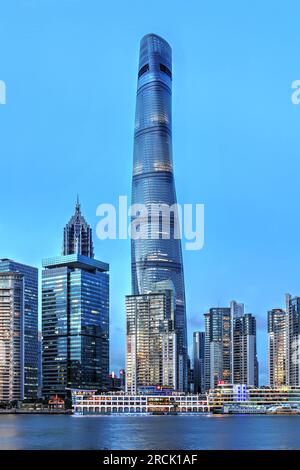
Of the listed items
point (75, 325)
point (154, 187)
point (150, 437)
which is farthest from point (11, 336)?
point (150, 437)

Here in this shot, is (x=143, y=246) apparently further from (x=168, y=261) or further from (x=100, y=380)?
(x=100, y=380)

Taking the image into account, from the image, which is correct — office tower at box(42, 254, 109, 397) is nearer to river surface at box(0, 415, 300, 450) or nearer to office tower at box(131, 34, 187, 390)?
office tower at box(131, 34, 187, 390)

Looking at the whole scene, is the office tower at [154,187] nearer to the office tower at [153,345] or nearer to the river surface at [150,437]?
the office tower at [153,345]

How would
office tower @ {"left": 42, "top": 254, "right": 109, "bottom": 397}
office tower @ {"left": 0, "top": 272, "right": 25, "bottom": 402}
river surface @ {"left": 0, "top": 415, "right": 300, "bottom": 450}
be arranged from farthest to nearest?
office tower @ {"left": 42, "top": 254, "right": 109, "bottom": 397} → office tower @ {"left": 0, "top": 272, "right": 25, "bottom": 402} → river surface @ {"left": 0, "top": 415, "right": 300, "bottom": 450}

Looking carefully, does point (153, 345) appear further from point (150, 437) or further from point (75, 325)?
point (150, 437)

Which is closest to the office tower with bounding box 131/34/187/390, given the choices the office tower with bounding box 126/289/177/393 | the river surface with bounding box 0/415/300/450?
the office tower with bounding box 126/289/177/393
